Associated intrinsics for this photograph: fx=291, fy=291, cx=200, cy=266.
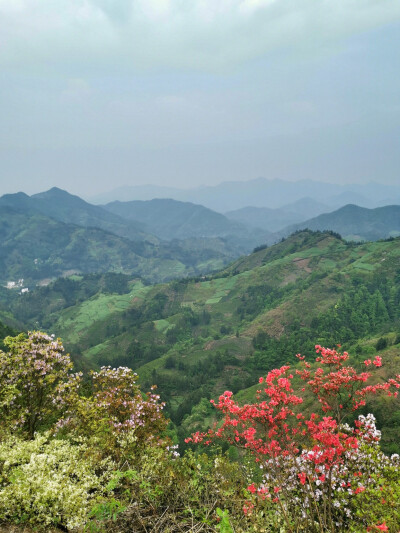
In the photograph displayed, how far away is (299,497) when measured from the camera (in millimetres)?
10086

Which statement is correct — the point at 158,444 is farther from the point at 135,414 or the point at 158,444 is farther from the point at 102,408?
the point at 102,408

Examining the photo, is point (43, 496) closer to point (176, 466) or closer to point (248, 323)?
point (176, 466)

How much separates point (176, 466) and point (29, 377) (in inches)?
333

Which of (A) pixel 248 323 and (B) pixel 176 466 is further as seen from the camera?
(A) pixel 248 323

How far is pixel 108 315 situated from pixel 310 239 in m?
138

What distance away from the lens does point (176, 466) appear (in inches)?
461

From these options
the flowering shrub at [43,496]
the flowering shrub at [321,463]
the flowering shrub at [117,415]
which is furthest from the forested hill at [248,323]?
the flowering shrub at [43,496]

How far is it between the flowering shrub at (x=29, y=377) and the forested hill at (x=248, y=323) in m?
29.4

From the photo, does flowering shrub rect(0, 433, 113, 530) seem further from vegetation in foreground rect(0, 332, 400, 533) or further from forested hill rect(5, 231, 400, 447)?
forested hill rect(5, 231, 400, 447)

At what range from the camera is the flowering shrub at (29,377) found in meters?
14.0

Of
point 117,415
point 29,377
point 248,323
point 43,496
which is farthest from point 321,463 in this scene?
point 248,323

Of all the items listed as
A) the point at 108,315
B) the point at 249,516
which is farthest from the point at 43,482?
the point at 108,315

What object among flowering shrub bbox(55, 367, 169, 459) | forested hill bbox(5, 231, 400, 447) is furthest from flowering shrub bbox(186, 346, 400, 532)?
forested hill bbox(5, 231, 400, 447)

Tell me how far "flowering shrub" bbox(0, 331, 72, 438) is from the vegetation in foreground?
0.17ft
